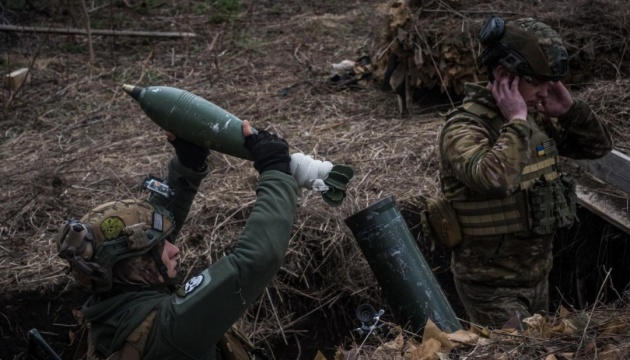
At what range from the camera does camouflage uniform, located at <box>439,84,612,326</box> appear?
13.1ft

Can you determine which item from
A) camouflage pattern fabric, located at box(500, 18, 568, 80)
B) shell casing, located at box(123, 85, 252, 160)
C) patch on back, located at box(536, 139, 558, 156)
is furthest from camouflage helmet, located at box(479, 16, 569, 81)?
shell casing, located at box(123, 85, 252, 160)

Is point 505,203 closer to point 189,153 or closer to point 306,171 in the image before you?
point 306,171

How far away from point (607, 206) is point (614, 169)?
0.79 feet

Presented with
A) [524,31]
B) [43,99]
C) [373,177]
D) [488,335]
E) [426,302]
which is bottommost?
[43,99]

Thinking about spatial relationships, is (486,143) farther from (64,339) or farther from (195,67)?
(195,67)

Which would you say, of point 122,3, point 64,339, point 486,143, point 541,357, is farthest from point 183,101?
point 122,3

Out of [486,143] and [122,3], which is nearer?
[486,143]

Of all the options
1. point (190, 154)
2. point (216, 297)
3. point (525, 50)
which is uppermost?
point (525, 50)

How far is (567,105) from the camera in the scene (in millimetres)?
4492

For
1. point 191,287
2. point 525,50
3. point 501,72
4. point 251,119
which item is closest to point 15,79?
point 251,119

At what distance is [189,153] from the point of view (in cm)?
380

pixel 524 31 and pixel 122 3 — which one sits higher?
pixel 524 31

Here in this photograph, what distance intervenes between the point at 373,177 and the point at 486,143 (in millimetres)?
2634

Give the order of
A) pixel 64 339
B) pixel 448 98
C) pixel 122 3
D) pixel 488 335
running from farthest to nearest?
pixel 122 3
pixel 448 98
pixel 64 339
pixel 488 335
